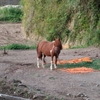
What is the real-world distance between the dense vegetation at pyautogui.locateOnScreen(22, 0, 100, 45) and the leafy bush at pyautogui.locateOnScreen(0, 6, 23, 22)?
15893mm

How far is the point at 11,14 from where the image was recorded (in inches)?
2036

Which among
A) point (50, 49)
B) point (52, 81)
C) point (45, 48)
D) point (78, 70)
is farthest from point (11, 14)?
point (52, 81)

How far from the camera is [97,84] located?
43.0ft

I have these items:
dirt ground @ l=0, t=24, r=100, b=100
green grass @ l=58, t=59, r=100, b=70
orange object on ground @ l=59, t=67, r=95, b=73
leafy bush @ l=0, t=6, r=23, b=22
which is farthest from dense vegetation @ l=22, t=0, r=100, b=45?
leafy bush @ l=0, t=6, r=23, b=22

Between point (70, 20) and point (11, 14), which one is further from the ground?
point (70, 20)

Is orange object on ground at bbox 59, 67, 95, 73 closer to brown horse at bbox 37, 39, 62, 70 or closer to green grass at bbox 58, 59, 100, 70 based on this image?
brown horse at bbox 37, 39, 62, 70

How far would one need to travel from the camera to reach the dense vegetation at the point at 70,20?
26078mm

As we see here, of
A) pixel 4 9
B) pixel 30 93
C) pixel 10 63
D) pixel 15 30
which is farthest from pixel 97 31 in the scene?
pixel 4 9

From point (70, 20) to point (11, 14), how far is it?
944 inches

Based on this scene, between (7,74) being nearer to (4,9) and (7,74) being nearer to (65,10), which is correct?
(65,10)

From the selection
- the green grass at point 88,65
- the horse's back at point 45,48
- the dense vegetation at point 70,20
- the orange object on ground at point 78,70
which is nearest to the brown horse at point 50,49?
the horse's back at point 45,48

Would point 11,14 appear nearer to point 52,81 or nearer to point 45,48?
point 45,48

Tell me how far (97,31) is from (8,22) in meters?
25.0

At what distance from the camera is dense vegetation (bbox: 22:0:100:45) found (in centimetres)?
2608
